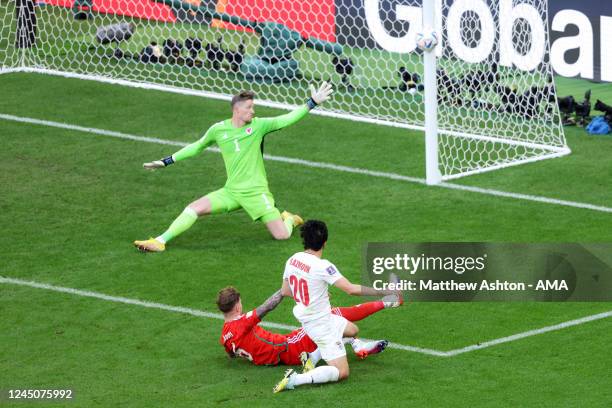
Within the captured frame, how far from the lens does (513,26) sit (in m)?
17.6

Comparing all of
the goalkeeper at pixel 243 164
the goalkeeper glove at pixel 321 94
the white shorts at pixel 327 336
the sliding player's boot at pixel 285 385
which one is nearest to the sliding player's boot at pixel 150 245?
the goalkeeper at pixel 243 164

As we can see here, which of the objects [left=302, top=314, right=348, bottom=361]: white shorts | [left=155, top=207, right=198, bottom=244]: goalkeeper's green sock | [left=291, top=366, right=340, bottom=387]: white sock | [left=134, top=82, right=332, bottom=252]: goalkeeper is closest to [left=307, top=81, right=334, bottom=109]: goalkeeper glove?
[left=134, top=82, right=332, bottom=252]: goalkeeper

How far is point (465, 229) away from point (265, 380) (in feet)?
14.1

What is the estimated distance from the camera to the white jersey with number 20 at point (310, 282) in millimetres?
10672

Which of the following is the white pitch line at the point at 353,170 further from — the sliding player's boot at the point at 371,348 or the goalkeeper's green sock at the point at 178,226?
the sliding player's boot at the point at 371,348

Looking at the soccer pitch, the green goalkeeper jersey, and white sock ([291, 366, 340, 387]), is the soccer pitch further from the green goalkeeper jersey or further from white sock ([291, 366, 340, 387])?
the green goalkeeper jersey

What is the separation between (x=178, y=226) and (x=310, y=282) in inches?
148

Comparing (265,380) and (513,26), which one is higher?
(513,26)

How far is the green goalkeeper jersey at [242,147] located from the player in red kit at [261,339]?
351 centimetres

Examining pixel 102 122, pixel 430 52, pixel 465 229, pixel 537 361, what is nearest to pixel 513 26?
pixel 430 52

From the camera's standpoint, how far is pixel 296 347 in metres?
11.1

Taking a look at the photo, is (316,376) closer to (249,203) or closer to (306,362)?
(306,362)

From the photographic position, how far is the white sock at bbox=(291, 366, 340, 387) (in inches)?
416

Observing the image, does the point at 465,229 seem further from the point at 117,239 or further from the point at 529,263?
the point at 117,239
